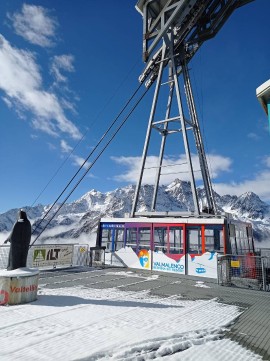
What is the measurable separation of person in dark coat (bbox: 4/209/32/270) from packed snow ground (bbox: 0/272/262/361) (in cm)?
131

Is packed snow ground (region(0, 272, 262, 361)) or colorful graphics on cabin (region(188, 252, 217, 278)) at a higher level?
colorful graphics on cabin (region(188, 252, 217, 278))

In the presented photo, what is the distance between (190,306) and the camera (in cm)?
738

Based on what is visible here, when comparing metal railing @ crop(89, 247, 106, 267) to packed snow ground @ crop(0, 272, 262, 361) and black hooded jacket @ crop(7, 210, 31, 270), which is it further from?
packed snow ground @ crop(0, 272, 262, 361)

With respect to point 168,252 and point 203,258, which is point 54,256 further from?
point 203,258

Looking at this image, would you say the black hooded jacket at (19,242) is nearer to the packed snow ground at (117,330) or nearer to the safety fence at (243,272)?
the packed snow ground at (117,330)

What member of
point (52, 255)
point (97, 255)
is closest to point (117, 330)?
point (52, 255)

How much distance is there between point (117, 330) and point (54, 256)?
38.5 feet

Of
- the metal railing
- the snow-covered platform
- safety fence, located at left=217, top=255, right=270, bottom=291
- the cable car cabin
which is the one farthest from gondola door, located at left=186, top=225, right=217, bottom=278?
the snow-covered platform

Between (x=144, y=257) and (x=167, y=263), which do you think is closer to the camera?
(x=167, y=263)

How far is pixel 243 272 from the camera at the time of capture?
38.2 feet

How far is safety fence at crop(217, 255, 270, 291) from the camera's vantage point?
35.8 ft

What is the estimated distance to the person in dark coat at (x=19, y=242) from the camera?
8.09 meters

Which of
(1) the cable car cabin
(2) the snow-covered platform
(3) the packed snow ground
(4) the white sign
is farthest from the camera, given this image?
(4) the white sign

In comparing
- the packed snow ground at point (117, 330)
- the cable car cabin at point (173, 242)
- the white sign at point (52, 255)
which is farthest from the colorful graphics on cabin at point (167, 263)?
the packed snow ground at point (117, 330)
